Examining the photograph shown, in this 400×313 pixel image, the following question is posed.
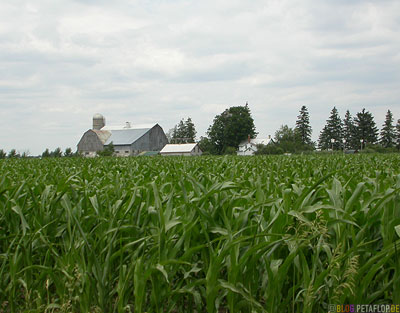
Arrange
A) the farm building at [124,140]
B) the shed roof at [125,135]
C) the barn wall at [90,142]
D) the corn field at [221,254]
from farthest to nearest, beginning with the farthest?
the barn wall at [90,142]
the shed roof at [125,135]
the farm building at [124,140]
the corn field at [221,254]

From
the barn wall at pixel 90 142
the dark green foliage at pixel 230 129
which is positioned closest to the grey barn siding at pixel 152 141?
the barn wall at pixel 90 142

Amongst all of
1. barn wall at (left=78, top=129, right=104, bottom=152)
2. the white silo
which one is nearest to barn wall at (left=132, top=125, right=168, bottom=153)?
barn wall at (left=78, top=129, right=104, bottom=152)

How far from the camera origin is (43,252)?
2900 mm

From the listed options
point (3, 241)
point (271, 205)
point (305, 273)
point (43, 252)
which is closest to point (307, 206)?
point (271, 205)

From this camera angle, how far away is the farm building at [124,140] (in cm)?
9825

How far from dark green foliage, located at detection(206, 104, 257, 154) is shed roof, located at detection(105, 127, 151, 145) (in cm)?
2139

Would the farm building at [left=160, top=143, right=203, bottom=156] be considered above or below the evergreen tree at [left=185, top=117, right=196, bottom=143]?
below

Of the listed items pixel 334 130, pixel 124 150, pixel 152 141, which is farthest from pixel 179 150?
pixel 334 130

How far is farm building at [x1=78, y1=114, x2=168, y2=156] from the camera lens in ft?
322

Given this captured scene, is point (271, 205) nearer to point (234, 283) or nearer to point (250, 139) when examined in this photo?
point (234, 283)

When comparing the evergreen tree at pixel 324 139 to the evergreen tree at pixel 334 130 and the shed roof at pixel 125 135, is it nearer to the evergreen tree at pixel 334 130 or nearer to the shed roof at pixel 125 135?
the evergreen tree at pixel 334 130

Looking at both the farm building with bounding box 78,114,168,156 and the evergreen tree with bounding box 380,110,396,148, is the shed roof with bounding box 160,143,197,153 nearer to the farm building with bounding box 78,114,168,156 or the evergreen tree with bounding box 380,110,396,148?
the farm building with bounding box 78,114,168,156

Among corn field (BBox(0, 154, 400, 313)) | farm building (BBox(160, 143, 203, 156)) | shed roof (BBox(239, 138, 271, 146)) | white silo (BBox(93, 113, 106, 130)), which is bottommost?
corn field (BBox(0, 154, 400, 313))

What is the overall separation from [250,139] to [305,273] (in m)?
113
